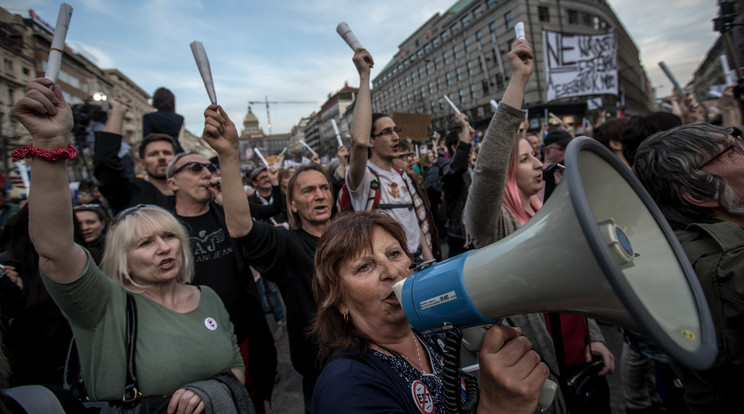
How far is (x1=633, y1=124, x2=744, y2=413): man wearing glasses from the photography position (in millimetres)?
1206

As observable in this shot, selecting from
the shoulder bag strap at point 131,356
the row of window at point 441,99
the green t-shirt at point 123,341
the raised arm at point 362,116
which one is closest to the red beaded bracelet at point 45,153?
the green t-shirt at point 123,341

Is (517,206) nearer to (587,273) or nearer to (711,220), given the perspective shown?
(711,220)

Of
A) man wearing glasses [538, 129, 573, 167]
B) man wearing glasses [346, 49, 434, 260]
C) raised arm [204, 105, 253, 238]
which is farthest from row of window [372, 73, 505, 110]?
raised arm [204, 105, 253, 238]

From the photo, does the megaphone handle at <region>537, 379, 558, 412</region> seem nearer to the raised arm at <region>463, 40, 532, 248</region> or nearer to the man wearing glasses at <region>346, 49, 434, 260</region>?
the raised arm at <region>463, 40, 532, 248</region>

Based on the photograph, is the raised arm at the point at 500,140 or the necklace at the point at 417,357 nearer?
the necklace at the point at 417,357

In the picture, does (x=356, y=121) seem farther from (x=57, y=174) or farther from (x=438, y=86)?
(x=438, y=86)

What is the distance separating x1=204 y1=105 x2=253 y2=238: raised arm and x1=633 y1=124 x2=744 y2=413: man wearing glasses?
6.48ft

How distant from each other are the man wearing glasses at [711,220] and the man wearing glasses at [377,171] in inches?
61.0

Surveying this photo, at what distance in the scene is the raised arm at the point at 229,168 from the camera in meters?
1.82

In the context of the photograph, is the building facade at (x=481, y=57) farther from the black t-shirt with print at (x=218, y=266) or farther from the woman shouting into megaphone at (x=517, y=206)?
the black t-shirt with print at (x=218, y=266)

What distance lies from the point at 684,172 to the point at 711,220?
22cm

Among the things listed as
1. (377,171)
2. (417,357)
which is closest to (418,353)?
(417,357)

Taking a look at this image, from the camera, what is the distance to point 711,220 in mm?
1437

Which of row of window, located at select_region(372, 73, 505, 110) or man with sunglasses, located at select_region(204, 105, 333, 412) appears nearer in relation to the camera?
man with sunglasses, located at select_region(204, 105, 333, 412)
